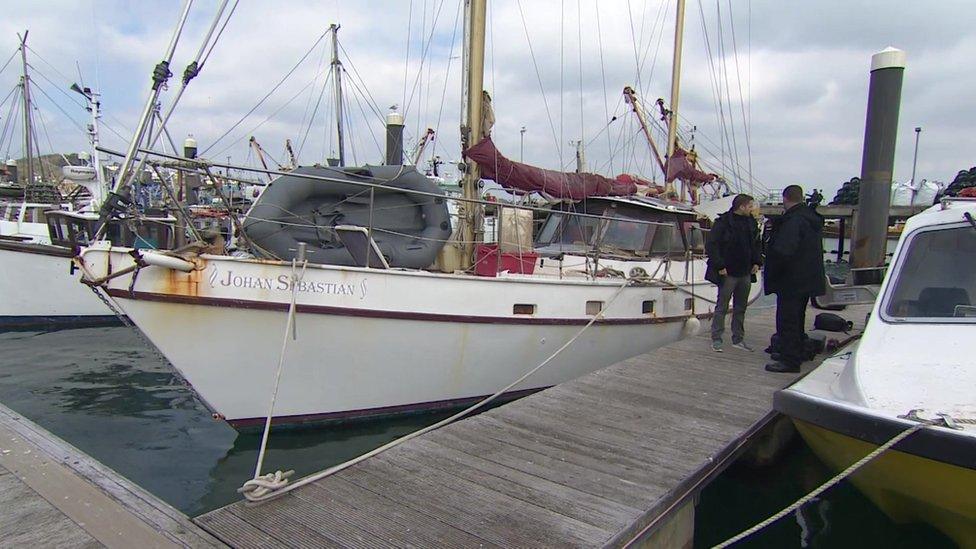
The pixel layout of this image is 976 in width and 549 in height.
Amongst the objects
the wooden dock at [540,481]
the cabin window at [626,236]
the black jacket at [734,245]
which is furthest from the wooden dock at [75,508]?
the cabin window at [626,236]

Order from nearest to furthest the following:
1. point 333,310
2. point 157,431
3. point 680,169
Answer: point 333,310 < point 157,431 < point 680,169

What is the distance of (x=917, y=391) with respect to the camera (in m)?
3.34

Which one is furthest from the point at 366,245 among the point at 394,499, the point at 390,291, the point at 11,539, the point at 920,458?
the point at 920,458

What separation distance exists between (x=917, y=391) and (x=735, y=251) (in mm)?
2972

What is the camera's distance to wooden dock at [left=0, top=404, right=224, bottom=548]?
2.82 metres

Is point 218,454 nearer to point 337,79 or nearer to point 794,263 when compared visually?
point 794,263

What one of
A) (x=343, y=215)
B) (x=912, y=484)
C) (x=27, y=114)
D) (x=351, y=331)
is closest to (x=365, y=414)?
(x=351, y=331)

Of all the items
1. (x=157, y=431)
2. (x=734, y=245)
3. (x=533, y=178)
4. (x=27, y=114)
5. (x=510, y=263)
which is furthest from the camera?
A: (x=27, y=114)

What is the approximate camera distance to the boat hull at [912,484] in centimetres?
301

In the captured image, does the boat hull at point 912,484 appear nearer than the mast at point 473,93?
Yes

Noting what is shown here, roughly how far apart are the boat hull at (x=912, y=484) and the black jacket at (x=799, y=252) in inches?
75.4

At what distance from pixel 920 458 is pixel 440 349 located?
172 inches

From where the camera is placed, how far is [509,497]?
10.6 feet

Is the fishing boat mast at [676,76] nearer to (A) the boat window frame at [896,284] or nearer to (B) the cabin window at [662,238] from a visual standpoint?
(B) the cabin window at [662,238]
